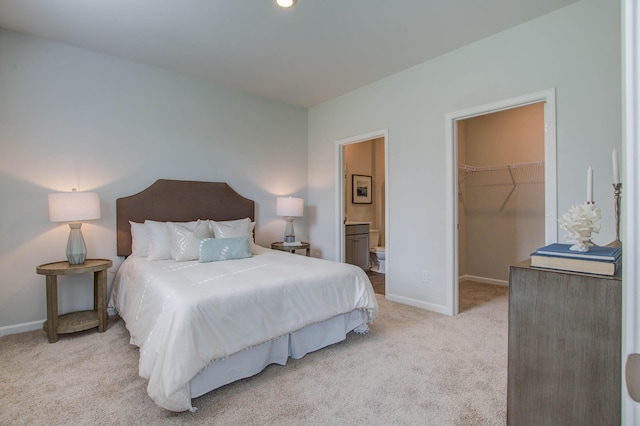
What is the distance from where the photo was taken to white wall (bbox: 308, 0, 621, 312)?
7.91 ft

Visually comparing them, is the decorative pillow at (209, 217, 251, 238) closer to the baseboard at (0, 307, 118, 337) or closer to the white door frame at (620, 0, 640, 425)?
the baseboard at (0, 307, 118, 337)

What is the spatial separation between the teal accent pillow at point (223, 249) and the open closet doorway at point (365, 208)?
1706mm

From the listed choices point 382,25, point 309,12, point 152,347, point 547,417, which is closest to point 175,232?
point 152,347

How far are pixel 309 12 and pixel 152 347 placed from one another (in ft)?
8.37

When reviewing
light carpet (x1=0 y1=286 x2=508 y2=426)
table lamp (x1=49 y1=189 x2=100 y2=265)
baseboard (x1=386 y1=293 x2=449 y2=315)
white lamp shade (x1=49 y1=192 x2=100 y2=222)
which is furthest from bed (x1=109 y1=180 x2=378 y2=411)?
baseboard (x1=386 y1=293 x2=449 y2=315)

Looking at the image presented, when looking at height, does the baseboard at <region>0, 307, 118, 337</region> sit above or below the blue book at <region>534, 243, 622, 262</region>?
below

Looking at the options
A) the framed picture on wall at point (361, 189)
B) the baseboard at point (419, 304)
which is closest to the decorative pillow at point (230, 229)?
the baseboard at point (419, 304)

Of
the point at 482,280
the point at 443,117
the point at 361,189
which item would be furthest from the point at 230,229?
Result: the point at 482,280

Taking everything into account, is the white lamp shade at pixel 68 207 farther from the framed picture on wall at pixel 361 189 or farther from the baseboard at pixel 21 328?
the framed picture on wall at pixel 361 189

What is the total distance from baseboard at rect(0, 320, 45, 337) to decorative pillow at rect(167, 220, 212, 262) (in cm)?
132

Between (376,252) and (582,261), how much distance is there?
4.51m

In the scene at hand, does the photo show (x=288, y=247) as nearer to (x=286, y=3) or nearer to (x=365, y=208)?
(x=365, y=208)

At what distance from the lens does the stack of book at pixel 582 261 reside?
0.89 meters

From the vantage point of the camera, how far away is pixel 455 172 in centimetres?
329
